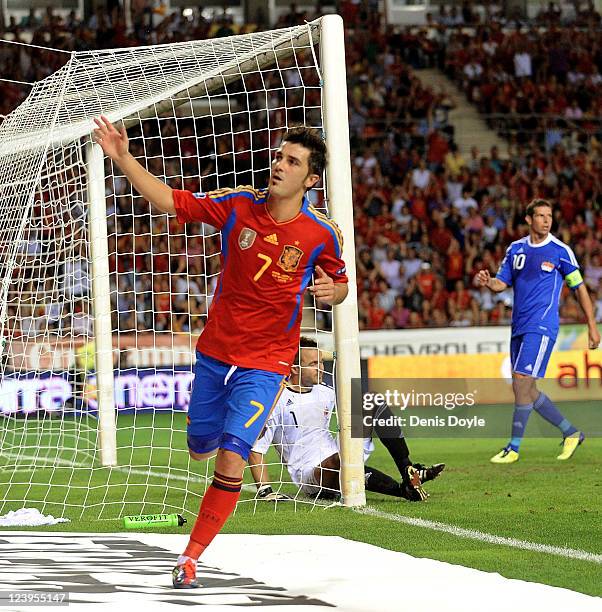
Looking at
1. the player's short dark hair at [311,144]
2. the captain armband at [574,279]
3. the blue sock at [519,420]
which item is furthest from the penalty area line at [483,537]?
the captain armband at [574,279]

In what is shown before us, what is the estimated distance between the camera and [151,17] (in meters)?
25.3

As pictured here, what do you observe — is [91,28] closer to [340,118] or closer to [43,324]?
[43,324]

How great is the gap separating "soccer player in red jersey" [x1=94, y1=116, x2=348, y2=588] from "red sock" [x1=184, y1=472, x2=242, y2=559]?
5 cm

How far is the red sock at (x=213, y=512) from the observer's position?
5496 mm

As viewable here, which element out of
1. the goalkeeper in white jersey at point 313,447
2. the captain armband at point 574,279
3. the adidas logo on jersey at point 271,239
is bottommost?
the goalkeeper in white jersey at point 313,447

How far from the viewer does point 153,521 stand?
769 centimetres

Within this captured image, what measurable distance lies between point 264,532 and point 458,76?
20.7 metres

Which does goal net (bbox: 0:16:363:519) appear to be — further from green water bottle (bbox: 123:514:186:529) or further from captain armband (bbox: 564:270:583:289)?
captain armband (bbox: 564:270:583:289)

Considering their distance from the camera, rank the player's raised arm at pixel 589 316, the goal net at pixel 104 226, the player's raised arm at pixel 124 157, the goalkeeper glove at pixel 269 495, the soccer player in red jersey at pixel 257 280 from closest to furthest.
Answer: the player's raised arm at pixel 124 157 → the soccer player in red jersey at pixel 257 280 → the goal net at pixel 104 226 → the goalkeeper glove at pixel 269 495 → the player's raised arm at pixel 589 316

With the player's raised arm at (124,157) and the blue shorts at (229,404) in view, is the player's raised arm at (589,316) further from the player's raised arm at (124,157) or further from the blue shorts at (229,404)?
the player's raised arm at (124,157)

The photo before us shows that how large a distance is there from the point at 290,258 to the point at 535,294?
5449 mm

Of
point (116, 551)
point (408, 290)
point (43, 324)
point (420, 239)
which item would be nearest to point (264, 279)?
point (116, 551)

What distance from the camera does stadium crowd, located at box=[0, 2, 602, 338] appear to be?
66.3 feet

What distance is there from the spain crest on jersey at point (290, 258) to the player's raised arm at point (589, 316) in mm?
5215
